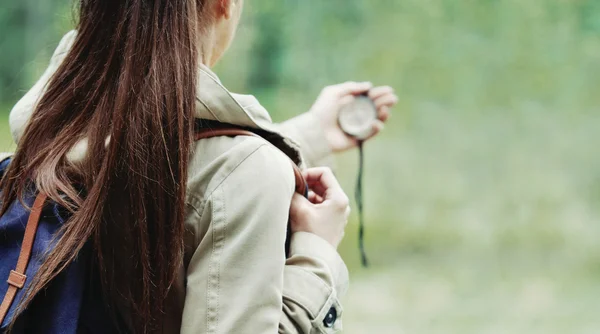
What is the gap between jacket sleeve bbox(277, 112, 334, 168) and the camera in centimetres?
141

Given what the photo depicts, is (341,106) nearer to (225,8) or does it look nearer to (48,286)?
(225,8)

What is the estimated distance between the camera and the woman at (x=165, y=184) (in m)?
0.91

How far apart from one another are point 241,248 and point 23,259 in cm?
23

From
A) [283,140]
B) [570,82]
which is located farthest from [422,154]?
[283,140]

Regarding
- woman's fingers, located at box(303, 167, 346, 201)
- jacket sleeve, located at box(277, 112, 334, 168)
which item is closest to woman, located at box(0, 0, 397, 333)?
woman's fingers, located at box(303, 167, 346, 201)

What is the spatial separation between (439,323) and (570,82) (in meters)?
1.94

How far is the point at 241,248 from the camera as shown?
0.90 meters

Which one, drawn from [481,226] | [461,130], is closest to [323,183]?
[481,226]

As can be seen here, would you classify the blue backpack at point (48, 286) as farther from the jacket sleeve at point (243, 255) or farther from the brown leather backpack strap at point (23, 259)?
the jacket sleeve at point (243, 255)

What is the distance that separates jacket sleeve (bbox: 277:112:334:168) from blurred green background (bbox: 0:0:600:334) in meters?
2.16

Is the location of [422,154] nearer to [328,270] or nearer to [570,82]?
[570,82]

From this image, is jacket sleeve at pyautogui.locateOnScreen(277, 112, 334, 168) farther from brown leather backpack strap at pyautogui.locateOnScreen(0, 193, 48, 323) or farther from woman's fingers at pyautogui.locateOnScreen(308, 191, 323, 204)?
brown leather backpack strap at pyautogui.locateOnScreen(0, 193, 48, 323)

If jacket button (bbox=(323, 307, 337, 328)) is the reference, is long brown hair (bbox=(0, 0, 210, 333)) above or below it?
above

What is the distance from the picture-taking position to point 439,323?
333 cm
